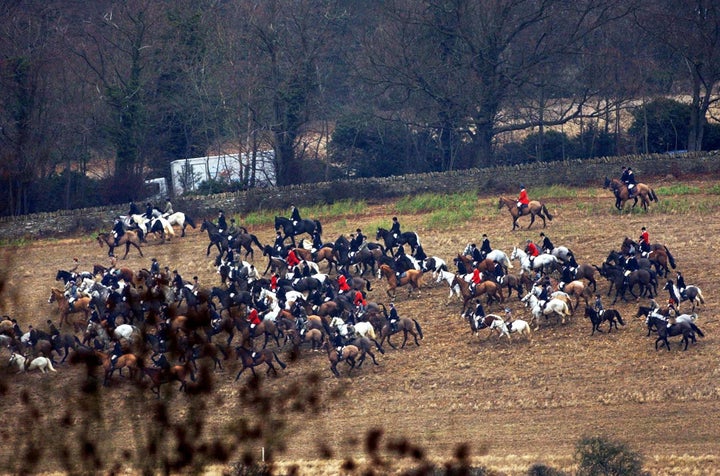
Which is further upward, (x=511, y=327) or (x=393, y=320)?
(x=393, y=320)

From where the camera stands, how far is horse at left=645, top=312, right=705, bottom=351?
60.7ft

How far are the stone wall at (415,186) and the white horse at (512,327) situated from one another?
15.7 meters

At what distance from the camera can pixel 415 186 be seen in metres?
35.8

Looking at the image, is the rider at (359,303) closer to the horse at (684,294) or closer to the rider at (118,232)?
the horse at (684,294)

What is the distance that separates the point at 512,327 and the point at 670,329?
296cm

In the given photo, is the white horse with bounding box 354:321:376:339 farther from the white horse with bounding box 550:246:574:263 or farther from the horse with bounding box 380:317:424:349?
the white horse with bounding box 550:246:574:263

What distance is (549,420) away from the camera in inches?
655

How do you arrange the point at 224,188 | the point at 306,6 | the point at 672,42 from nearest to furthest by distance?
the point at 224,188 → the point at 672,42 → the point at 306,6

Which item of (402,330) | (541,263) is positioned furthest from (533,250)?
(402,330)

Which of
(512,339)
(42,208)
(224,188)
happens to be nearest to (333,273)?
(512,339)

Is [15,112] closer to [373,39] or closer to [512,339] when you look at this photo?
[373,39]

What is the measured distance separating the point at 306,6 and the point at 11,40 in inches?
478

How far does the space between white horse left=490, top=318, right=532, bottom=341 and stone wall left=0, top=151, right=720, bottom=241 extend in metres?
15.7

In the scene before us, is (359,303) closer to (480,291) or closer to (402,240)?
(480,291)
